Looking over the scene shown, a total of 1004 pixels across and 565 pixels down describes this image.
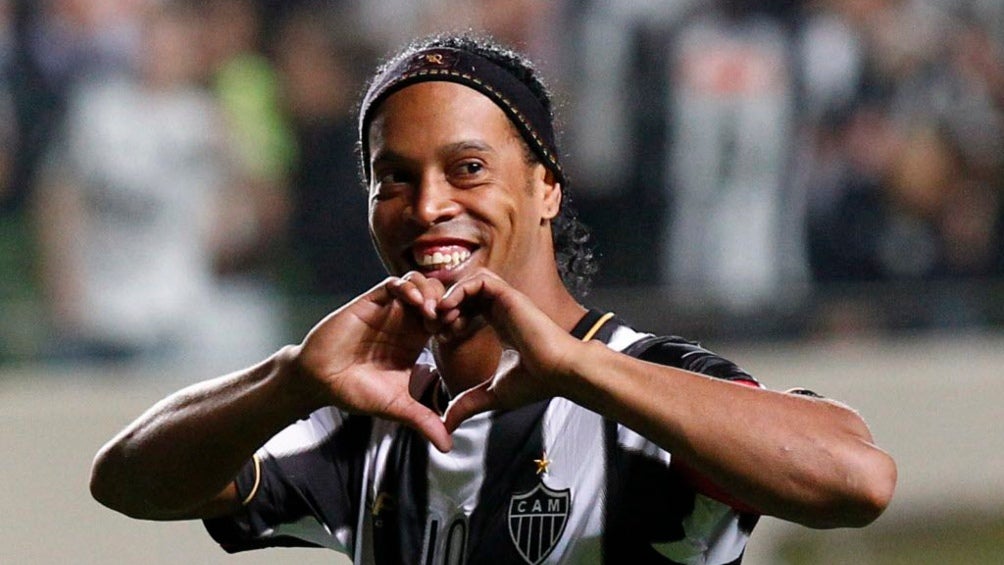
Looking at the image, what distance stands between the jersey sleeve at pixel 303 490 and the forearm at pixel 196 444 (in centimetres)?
6

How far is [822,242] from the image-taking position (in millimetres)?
6945

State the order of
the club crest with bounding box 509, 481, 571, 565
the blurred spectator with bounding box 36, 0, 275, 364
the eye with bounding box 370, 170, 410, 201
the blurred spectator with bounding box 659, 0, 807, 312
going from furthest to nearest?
the blurred spectator with bounding box 659, 0, 807, 312 → the blurred spectator with bounding box 36, 0, 275, 364 → the eye with bounding box 370, 170, 410, 201 → the club crest with bounding box 509, 481, 571, 565

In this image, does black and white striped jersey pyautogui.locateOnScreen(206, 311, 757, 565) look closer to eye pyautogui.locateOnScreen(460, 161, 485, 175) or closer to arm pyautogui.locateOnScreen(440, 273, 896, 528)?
arm pyautogui.locateOnScreen(440, 273, 896, 528)

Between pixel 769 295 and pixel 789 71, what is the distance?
93 cm

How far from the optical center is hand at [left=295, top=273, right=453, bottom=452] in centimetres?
263

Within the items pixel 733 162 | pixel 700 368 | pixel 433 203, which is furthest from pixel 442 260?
pixel 733 162

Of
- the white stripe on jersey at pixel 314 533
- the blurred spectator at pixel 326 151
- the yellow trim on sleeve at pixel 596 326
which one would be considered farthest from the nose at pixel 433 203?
the blurred spectator at pixel 326 151

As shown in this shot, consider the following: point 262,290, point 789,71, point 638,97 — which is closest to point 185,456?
point 262,290

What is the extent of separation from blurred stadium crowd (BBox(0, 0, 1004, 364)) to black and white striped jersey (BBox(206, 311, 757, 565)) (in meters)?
3.01

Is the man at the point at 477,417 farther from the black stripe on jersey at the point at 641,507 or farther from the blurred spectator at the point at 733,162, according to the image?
the blurred spectator at the point at 733,162

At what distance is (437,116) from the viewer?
2.94 m

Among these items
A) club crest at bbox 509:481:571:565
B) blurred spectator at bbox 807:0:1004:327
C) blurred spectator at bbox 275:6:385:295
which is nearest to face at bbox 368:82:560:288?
club crest at bbox 509:481:571:565

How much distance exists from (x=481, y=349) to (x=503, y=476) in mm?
210

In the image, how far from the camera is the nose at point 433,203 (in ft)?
9.53
